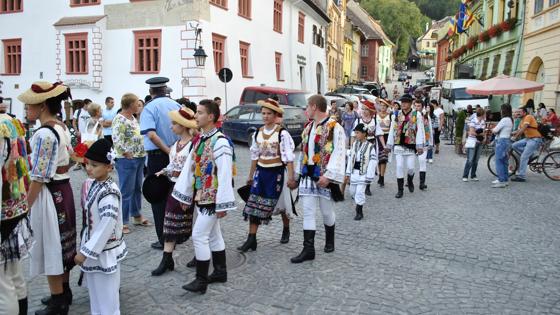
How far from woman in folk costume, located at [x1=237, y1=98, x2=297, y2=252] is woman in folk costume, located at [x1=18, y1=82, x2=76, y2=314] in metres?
2.15

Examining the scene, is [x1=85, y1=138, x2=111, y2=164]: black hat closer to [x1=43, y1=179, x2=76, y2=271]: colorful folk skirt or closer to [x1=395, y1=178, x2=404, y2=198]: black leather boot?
[x1=43, y1=179, x2=76, y2=271]: colorful folk skirt

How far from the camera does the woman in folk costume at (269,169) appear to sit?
5.35 m

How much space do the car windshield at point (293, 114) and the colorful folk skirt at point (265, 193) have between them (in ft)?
32.3

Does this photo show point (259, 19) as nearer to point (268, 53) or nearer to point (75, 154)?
point (268, 53)

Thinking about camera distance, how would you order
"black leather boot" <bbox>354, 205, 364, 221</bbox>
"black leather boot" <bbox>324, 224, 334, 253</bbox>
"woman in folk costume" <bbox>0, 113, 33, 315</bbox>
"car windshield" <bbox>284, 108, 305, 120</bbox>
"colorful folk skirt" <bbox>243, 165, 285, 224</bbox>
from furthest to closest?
"car windshield" <bbox>284, 108, 305, 120</bbox> < "black leather boot" <bbox>354, 205, 364, 221</bbox> < "black leather boot" <bbox>324, 224, 334, 253</bbox> < "colorful folk skirt" <bbox>243, 165, 285, 224</bbox> < "woman in folk costume" <bbox>0, 113, 33, 315</bbox>

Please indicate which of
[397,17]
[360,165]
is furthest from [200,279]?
Result: [397,17]

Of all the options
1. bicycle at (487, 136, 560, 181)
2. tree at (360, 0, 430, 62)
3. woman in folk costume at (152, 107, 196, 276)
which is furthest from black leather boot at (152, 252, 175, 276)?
tree at (360, 0, 430, 62)

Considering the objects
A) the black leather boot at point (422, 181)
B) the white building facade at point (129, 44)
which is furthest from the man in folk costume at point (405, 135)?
the white building facade at point (129, 44)

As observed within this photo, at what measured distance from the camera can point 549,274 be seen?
16.2 feet

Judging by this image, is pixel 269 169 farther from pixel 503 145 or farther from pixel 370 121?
pixel 503 145

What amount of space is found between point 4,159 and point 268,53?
23533 mm

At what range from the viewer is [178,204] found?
4660mm

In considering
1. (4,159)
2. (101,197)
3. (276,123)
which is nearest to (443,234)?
(276,123)

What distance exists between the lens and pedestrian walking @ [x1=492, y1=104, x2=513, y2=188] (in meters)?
9.98
